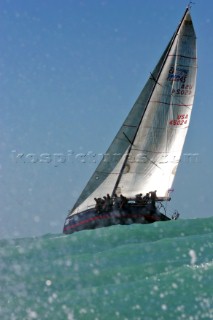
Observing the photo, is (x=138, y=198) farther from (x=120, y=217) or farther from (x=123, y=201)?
(x=120, y=217)

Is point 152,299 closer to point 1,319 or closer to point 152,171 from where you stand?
point 1,319

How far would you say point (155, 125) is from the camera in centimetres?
3947

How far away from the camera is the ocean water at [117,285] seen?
12.8 meters

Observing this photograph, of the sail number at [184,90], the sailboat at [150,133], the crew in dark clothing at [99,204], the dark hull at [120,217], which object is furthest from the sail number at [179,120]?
the crew in dark clothing at [99,204]

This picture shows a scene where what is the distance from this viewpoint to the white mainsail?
1538 inches

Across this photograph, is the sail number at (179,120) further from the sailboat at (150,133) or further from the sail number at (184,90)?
the sail number at (184,90)

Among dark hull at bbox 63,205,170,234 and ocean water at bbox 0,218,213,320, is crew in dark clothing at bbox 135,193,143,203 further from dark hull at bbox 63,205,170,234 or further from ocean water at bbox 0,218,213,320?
ocean water at bbox 0,218,213,320

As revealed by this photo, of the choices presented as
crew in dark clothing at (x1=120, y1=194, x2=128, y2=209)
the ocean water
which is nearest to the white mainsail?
crew in dark clothing at (x1=120, y1=194, x2=128, y2=209)

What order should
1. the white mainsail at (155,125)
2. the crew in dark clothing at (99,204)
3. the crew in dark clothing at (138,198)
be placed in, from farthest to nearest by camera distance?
the white mainsail at (155,125)
the crew in dark clothing at (138,198)
the crew in dark clothing at (99,204)

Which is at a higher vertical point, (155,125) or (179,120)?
(179,120)

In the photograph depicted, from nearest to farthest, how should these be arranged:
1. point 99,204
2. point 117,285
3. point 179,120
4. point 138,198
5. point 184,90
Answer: point 117,285 < point 99,204 < point 138,198 < point 184,90 < point 179,120

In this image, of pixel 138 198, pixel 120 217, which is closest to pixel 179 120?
pixel 138 198

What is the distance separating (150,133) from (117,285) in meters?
24.5

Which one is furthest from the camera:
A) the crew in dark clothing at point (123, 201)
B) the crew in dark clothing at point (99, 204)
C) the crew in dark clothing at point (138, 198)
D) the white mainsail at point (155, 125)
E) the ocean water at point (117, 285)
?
the white mainsail at point (155, 125)
